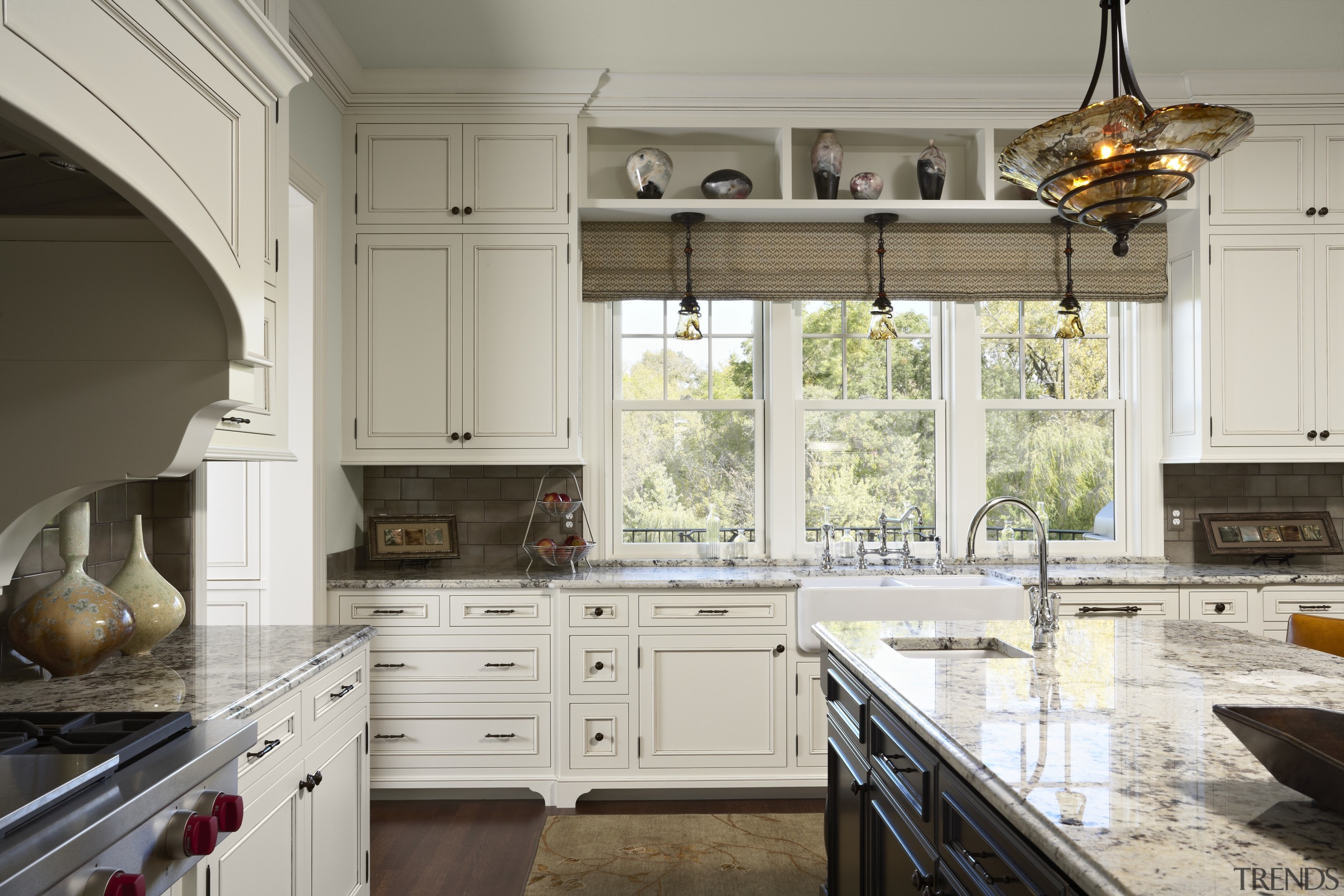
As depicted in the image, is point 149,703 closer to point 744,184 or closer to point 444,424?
point 444,424

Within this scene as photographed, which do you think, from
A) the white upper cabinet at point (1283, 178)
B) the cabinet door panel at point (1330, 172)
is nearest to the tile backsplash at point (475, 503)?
the white upper cabinet at point (1283, 178)

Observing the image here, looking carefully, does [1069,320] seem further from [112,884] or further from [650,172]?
[112,884]

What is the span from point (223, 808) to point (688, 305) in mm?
2766

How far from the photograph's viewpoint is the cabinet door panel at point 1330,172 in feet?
12.4

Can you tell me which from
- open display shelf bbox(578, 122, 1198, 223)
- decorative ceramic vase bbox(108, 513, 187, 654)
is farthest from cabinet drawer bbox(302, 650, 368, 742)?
open display shelf bbox(578, 122, 1198, 223)

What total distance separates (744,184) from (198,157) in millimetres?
2597

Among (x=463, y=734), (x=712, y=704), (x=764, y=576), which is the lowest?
(x=463, y=734)

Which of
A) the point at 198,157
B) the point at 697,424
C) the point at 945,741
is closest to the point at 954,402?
the point at 697,424

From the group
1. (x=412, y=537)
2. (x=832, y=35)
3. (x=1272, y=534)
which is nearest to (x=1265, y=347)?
(x=1272, y=534)

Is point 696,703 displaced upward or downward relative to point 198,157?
downward

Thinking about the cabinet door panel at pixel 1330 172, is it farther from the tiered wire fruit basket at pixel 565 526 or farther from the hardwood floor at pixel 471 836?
the tiered wire fruit basket at pixel 565 526

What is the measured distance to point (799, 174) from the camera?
4121 millimetres

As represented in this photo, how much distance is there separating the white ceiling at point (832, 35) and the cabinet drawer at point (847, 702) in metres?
2.34

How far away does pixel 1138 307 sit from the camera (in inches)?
164
